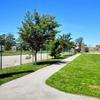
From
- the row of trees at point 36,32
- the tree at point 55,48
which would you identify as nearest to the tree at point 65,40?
the tree at point 55,48

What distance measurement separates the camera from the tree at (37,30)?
86.8ft

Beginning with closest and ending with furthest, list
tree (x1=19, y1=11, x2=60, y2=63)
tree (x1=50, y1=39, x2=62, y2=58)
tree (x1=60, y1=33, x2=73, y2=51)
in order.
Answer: tree (x1=19, y1=11, x2=60, y2=63)
tree (x1=50, y1=39, x2=62, y2=58)
tree (x1=60, y1=33, x2=73, y2=51)

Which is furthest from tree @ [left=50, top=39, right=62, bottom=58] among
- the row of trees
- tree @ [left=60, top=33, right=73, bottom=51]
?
the row of trees

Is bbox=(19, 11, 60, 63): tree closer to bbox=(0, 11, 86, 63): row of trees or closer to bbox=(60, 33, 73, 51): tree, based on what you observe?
bbox=(0, 11, 86, 63): row of trees

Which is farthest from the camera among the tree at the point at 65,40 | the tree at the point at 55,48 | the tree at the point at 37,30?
the tree at the point at 65,40

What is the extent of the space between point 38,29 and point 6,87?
15570 millimetres

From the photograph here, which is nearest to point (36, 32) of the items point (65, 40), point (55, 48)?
point (55, 48)

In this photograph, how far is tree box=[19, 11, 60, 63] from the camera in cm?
2647

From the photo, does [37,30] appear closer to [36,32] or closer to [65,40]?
[36,32]

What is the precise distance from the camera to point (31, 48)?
1108 inches

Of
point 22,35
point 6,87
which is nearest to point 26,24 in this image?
point 22,35

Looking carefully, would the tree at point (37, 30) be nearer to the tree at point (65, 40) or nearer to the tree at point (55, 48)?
the tree at point (55, 48)

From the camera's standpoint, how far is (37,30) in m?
26.4

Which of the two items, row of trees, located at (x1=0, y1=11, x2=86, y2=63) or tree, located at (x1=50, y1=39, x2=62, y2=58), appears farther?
tree, located at (x1=50, y1=39, x2=62, y2=58)
